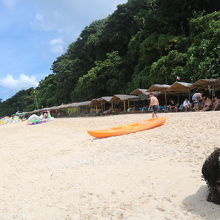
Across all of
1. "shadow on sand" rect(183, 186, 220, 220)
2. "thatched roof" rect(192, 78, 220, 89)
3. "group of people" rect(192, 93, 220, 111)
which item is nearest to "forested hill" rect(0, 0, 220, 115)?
"thatched roof" rect(192, 78, 220, 89)

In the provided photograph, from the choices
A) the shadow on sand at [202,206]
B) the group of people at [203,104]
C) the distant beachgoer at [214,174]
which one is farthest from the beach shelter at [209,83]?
the distant beachgoer at [214,174]

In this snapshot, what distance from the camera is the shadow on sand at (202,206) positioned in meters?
2.84

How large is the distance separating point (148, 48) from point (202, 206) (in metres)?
24.4

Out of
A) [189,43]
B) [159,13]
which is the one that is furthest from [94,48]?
[189,43]

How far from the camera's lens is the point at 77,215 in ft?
10.7

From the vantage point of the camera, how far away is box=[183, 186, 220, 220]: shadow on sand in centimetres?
284

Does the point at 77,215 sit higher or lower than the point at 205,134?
lower

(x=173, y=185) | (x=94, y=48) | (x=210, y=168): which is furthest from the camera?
(x=94, y=48)

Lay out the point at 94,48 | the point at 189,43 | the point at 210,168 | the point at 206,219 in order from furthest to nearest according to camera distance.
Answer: the point at 94,48
the point at 189,43
the point at 210,168
the point at 206,219

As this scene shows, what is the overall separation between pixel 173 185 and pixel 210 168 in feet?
3.26

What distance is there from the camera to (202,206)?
120 inches

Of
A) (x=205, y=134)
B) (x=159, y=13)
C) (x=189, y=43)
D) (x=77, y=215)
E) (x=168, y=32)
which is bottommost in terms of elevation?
(x=77, y=215)

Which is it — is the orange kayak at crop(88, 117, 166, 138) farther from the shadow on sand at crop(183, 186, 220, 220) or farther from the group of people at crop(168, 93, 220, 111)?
the group of people at crop(168, 93, 220, 111)

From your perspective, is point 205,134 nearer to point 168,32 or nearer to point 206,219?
point 206,219
